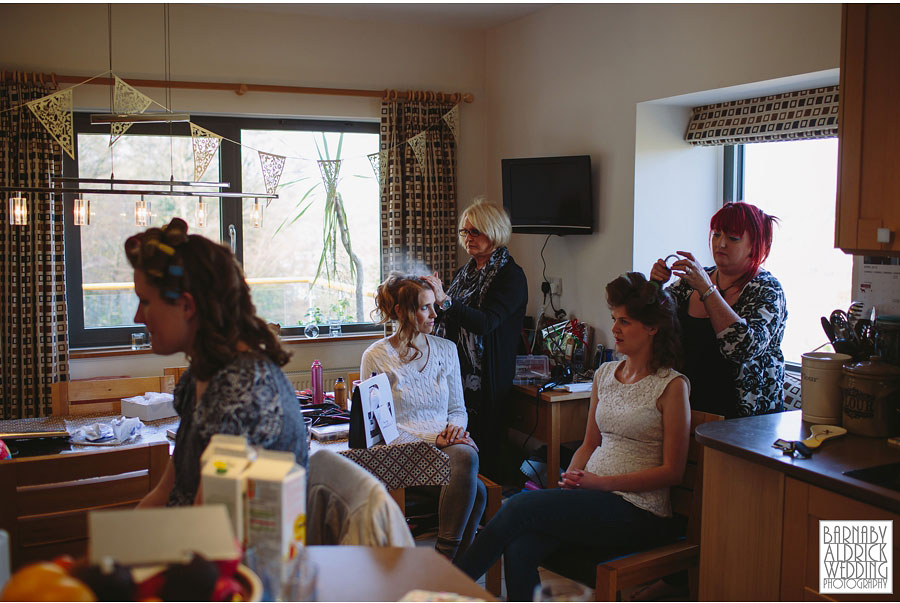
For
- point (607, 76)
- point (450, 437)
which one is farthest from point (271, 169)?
point (450, 437)

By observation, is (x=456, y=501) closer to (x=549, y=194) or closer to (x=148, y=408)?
(x=148, y=408)

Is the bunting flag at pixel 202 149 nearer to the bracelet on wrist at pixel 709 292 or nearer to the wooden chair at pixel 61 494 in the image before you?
the wooden chair at pixel 61 494

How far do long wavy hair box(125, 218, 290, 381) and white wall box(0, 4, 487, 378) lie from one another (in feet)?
10.5

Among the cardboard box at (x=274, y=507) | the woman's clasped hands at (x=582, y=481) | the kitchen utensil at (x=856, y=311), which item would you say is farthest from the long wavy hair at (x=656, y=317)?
the cardboard box at (x=274, y=507)

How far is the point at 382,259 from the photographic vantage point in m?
4.93

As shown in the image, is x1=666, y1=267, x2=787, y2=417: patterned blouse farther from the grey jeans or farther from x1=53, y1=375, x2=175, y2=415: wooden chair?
x1=53, y1=375, x2=175, y2=415: wooden chair

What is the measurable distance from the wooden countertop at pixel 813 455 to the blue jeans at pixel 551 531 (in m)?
0.35

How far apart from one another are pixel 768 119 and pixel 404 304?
1.79 metres

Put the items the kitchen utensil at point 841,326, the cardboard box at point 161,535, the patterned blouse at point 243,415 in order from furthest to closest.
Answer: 1. the kitchen utensil at point 841,326
2. the patterned blouse at point 243,415
3. the cardboard box at point 161,535

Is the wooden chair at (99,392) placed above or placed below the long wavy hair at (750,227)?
below

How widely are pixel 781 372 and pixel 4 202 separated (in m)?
Result: 3.89

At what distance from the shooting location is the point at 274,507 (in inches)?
44.8

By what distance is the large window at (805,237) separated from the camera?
3.26 m

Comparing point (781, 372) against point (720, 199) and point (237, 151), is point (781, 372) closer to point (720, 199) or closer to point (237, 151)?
point (720, 199)
